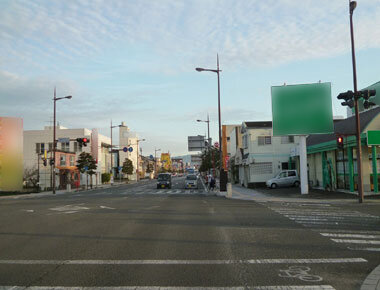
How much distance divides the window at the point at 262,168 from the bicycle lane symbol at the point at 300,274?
35.4 meters

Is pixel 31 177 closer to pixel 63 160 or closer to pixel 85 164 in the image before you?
pixel 63 160

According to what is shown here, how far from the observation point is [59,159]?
5581 cm

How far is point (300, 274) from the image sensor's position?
6.76 metres

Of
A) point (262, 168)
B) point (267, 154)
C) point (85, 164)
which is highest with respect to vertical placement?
point (267, 154)

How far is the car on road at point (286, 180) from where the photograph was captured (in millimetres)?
37875

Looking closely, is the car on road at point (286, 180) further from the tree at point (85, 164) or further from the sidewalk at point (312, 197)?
the tree at point (85, 164)

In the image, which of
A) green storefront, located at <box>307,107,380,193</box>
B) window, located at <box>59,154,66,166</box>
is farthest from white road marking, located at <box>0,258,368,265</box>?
window, located at <box>59,154,66,166</box>

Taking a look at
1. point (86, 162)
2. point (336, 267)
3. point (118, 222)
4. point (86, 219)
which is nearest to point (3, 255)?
point (118, 222)

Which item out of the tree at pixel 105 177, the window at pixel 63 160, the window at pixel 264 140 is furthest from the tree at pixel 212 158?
the window at pixel 63 160

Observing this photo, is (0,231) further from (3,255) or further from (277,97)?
(277,97)

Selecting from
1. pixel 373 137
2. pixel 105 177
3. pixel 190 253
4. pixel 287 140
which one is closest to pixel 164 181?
pixel 287 140

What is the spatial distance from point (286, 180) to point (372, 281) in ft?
106

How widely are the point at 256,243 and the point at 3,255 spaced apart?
6.34 metres

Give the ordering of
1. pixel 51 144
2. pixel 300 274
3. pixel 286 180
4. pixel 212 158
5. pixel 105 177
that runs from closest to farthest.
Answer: pixel 300 274 < pixel 286 180 < pixel 51 144 < pixel 212 158 < pixel 105 177
